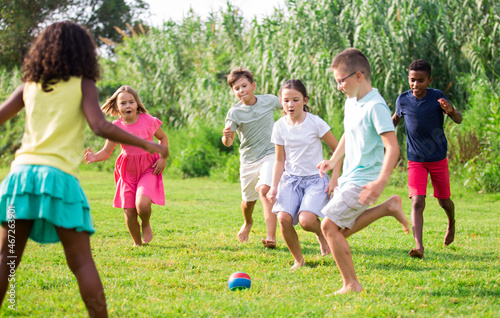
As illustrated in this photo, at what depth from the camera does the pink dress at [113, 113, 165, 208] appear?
6133 millimetres

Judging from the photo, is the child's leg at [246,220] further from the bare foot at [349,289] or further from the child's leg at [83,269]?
the child's leg at [83,269]

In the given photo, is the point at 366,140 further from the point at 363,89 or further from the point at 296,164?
the point at 296,164

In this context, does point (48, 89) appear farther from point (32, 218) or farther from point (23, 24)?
point (23, 24)

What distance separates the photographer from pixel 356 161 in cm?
400

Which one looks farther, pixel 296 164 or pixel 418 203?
pixel 418 203

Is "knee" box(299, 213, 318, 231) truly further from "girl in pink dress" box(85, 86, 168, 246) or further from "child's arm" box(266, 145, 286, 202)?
"girl in pink dress" box(85, 86, 168, 246)

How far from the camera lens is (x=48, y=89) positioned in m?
3.01

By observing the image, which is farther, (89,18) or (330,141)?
(89,18)

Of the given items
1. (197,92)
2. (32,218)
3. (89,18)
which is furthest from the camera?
(89,18)

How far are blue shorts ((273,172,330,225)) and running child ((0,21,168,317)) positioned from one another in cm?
208

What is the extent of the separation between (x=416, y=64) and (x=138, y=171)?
3.26 meters

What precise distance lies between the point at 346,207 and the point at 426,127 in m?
2.23

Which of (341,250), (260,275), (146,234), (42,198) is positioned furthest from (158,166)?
(42,198)

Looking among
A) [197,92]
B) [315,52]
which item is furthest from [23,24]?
[315,52]
